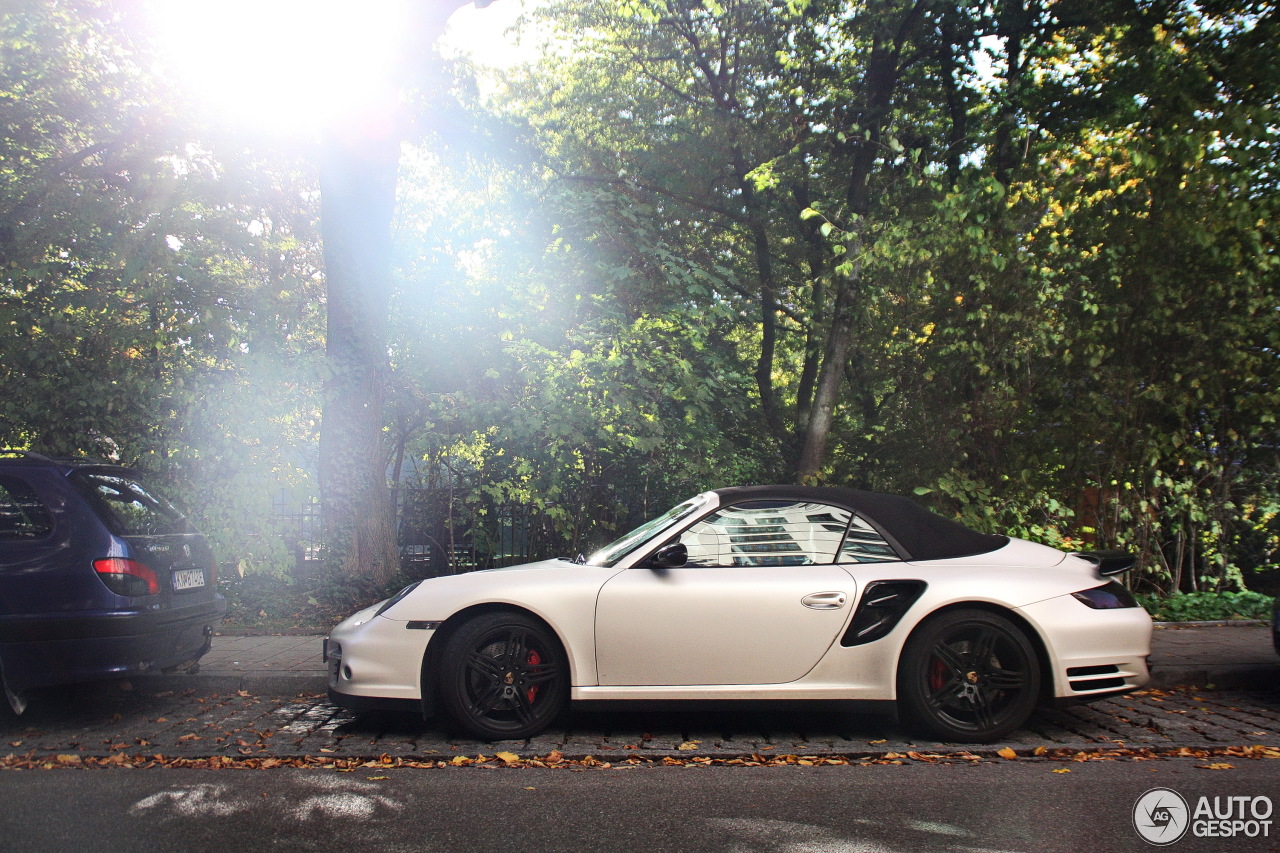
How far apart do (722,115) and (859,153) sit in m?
2.83

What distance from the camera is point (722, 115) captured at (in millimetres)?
14688

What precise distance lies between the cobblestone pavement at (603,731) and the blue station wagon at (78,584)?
1.21 feet

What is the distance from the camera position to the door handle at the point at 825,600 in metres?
4.90

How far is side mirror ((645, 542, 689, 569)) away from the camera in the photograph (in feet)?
16.3

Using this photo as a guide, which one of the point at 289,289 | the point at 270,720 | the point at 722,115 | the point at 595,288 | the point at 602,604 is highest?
the point at 722,115

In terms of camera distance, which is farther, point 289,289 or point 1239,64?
point 289,289

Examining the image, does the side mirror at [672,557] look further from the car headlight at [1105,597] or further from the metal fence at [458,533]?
the metal fence at [458,533]

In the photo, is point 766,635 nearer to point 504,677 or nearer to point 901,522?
point 901,522

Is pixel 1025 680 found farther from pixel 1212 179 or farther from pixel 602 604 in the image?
pixel 1212 179

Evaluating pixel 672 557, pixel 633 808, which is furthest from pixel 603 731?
pixel 633 808

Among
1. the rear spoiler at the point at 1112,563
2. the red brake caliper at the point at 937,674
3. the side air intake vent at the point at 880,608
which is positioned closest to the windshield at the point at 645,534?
the side air intake vent at the point at 880,608

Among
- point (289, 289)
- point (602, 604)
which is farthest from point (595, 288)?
point (602, 604)

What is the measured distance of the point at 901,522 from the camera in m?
5.37

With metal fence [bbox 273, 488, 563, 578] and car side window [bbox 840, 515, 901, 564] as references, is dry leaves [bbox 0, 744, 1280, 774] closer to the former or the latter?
car side window [bbox 840, 515, 901, 564]
